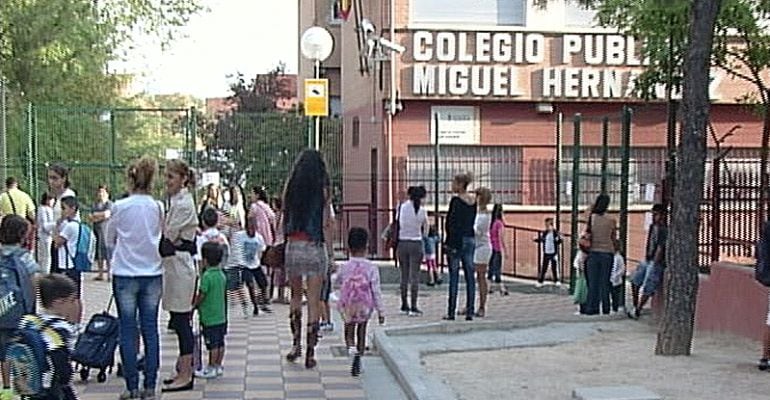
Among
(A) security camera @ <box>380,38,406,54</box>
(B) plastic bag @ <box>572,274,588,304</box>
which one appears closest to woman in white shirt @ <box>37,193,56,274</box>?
(B) plastic bag @ <box>572,274,588,304</box>

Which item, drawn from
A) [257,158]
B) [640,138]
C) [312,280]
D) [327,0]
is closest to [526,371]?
[312,280]

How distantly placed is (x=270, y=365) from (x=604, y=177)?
767 centimetres

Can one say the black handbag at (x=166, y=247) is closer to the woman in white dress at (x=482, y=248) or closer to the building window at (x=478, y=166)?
the woman in white dress at (x=482, y=248)

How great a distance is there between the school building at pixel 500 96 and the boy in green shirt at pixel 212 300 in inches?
672

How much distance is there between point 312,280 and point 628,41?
1928 centimetres

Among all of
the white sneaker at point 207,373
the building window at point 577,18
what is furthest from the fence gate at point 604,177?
the white sneaker at point 207,373

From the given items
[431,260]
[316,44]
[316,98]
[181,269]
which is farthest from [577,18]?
[181,269]

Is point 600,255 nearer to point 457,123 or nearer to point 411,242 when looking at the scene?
point 411,242

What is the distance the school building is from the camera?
90.2ft

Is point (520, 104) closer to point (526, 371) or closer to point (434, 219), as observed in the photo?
point (434, 219)

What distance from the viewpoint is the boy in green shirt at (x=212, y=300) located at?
10.0m

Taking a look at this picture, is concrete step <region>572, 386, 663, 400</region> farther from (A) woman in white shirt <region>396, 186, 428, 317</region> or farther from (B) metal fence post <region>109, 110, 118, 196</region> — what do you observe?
(B) metal fence post <region>109, 110, 118, 196</region>

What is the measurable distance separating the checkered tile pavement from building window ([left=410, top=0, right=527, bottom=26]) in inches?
452

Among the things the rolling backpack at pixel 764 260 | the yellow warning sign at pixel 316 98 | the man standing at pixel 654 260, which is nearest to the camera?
the rolling backpack at pixel 764 260
